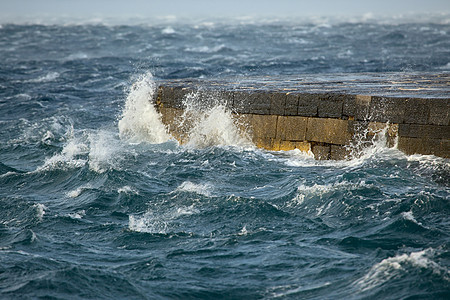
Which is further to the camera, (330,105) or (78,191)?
(330,105)

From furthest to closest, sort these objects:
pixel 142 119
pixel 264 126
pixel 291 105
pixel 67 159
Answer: pixel 142 119 < pixel 67 159 < pixel 264 126 < pixel 291 105

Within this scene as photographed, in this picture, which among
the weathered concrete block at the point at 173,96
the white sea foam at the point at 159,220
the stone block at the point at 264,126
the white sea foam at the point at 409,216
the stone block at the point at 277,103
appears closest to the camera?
the white sea foam at the point at 409,216

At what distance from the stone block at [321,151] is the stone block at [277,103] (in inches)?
37.1

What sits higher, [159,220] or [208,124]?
[208,124]

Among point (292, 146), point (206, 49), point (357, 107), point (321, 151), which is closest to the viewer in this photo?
point (357, 107)

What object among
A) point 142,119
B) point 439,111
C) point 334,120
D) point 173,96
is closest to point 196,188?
point 334,120

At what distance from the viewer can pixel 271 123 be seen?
1106 centimetres

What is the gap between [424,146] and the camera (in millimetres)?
9289

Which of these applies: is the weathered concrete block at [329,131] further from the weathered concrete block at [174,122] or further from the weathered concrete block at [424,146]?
the weathered concrete block at [174,122]

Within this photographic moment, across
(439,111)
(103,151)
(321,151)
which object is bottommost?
(103,151)

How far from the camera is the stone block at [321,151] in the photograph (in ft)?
34.3

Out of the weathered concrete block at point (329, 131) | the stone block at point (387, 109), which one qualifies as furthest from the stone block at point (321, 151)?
the stone block at point (387, 109)

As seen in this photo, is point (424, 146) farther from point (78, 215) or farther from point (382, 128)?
point (78, 215)

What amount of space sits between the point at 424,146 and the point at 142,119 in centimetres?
643
